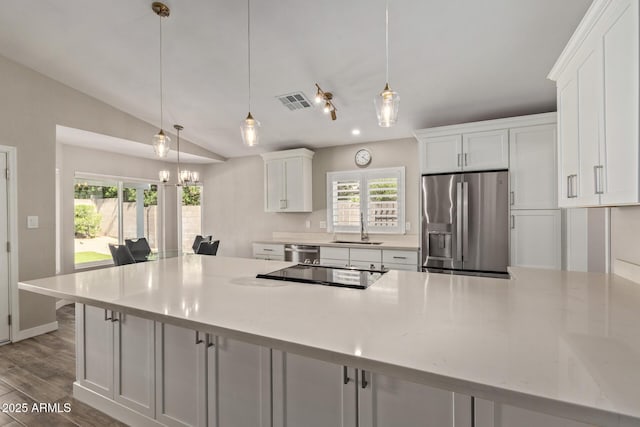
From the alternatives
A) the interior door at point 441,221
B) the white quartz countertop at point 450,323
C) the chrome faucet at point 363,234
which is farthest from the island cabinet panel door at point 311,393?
the chrome faucet at point 363,234

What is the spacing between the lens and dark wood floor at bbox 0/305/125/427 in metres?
1.93

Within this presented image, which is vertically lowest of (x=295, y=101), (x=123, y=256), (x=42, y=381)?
(x=42, y=381)

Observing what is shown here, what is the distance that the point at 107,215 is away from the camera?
5.00 meters

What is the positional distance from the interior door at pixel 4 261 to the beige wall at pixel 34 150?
101 millimetres

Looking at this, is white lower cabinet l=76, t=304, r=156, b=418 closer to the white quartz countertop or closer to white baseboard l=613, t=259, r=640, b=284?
the white quartz countertop

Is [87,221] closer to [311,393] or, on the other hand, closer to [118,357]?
[118,357]

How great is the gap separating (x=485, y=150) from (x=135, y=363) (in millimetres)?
3598

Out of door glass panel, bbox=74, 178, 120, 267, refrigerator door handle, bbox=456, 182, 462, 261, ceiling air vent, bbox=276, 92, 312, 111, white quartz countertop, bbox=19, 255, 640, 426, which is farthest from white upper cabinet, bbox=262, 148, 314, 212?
white quartz countertop, bbox=19, 255, 640, 426

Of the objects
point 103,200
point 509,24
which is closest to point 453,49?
point 509,24

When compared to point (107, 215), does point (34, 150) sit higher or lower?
higher

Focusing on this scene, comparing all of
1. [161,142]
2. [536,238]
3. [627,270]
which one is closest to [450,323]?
[627,270]

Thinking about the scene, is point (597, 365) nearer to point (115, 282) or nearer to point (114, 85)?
point (115, 282)

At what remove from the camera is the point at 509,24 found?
211cm

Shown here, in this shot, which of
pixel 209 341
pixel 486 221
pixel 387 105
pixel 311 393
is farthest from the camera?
pixel 486 221
